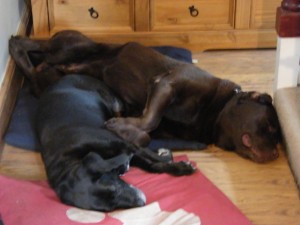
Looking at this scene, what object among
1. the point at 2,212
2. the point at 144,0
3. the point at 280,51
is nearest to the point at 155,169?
the point at 2,212

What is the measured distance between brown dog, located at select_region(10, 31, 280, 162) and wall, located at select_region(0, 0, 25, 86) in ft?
0.51

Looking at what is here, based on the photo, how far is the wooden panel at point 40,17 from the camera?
2.97 m

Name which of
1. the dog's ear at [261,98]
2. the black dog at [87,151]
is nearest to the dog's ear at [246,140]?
the dog's ear at [261,98]

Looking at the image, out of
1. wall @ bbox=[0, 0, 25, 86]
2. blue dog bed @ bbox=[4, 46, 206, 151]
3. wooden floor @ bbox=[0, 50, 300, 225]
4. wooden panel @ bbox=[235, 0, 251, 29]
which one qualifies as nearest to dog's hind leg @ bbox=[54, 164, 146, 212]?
wooden floor @ bbox=[0, 50, 300, 225]

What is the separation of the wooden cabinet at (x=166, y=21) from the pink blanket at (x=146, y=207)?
3.75 ft

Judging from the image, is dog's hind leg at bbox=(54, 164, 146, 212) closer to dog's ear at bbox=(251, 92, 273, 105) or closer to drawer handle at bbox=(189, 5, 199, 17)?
dog's ear at bbox=(251, 92, 273, 105)

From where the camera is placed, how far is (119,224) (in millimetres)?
1803

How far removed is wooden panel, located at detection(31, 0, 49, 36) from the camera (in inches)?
117

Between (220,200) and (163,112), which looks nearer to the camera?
(220,200)

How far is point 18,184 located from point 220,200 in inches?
26.1

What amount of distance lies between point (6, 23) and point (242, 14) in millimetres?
1163

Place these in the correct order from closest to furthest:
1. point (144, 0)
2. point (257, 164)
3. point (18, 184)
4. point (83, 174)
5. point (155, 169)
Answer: point (83, 174) → point (18, 184) → point (155, 169) → point (257, 164) → point (144, 0)

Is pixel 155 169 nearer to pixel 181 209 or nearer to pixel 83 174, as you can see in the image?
pixel 181 209

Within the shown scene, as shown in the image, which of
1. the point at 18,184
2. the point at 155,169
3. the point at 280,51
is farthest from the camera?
the point at 280,51
